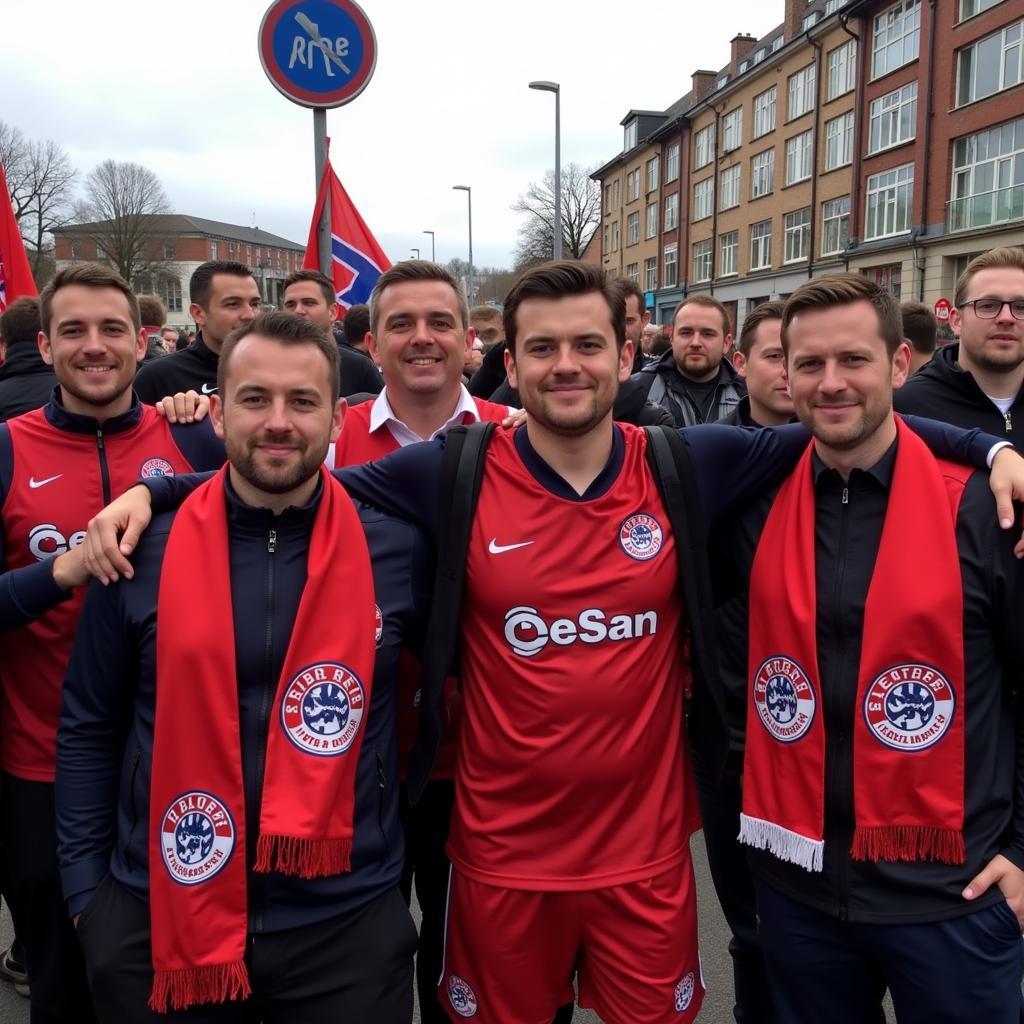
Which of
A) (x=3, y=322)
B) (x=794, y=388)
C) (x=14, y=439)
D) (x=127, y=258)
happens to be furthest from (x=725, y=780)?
(x=127, y=258)

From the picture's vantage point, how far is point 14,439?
2799mm

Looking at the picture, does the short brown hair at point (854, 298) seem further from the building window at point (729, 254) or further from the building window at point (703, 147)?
the building window at point (703, 147)

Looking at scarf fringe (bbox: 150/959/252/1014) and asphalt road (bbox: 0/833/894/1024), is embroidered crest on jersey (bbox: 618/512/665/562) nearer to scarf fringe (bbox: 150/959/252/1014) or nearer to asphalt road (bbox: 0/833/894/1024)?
scarf fringe (bbox: 150/959/252/1014)

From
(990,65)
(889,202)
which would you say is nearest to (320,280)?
(990,65)

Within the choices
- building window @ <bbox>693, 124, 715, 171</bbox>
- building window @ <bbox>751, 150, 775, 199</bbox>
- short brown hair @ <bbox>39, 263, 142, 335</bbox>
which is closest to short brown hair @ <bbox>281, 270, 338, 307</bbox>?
short brown hair @ <bbox>39, 263, 142, 335</bbox>

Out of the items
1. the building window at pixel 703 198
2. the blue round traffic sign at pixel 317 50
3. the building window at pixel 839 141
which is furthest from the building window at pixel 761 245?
the blue round traffic sign at pixel 317 50

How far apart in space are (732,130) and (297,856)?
4342 centimetres

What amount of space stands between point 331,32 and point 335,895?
13.2 feet

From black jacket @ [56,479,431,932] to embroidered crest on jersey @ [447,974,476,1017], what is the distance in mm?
434

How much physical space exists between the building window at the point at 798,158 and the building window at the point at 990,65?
8.50 meters

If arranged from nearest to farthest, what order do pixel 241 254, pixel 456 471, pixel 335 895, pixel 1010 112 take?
pixel 335 895, pixel 456 471, pixel 1010 112, pixel 241 254

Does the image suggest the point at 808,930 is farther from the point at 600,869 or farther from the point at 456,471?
the point at 456,471

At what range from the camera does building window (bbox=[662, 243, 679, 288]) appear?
1848 inches

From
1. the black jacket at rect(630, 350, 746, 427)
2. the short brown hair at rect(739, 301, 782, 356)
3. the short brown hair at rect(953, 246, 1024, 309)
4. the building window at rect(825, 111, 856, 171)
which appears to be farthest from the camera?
the building window at rect(825, 111, 856, 171)
